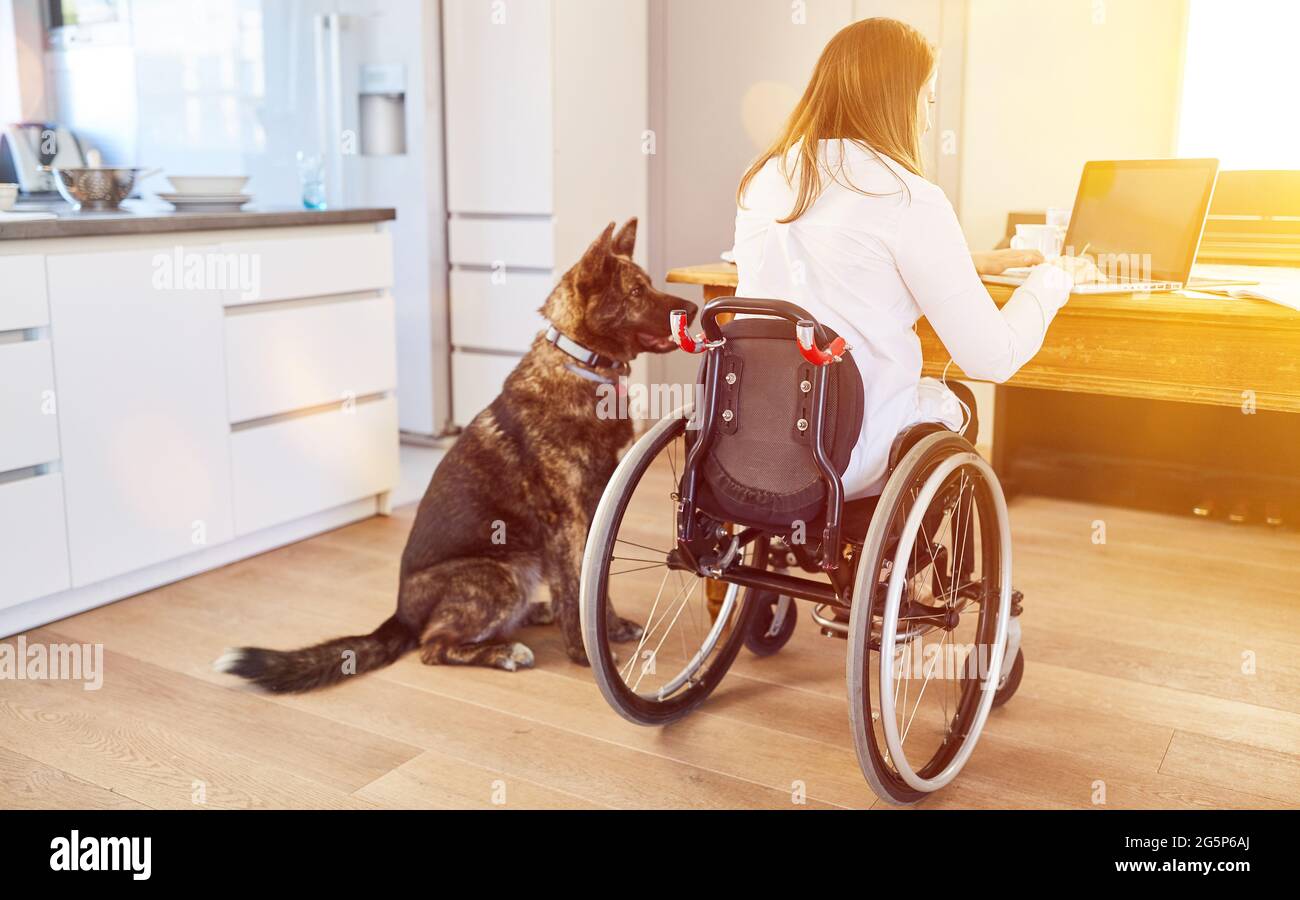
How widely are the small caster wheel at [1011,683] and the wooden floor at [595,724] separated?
37mm

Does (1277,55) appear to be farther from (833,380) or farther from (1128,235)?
(833,380)

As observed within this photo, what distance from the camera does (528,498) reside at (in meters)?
2.54

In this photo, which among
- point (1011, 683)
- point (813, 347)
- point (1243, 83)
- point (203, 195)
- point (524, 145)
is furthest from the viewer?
point (524, 145)

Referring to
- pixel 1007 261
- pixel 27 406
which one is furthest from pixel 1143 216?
pixel 27 406

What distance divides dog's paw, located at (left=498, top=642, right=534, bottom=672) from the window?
2.82 m

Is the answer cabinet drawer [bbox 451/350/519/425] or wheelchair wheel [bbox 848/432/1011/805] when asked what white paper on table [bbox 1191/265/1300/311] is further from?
cabinet drawer [bbox 451/350/519/425]

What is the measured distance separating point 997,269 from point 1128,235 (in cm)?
32

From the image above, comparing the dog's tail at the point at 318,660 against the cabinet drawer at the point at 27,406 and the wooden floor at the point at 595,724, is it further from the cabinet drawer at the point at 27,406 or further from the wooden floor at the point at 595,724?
the cabinet drawer at the point at 27,406

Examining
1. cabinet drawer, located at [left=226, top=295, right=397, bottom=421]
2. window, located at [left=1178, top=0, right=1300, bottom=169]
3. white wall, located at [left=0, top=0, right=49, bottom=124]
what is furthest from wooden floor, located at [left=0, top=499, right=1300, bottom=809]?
white wall, located at [left=0, top=0, right=49, bottom=124]

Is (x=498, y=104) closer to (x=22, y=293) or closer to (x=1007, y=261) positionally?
(x=22, y=293)

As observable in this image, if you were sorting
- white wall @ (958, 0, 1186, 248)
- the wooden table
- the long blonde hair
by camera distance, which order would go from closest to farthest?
the long blonde hair → the wooden table → white wall @ (958, 0, 1186, 248)

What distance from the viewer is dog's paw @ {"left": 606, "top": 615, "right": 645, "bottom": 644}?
2.70 metres

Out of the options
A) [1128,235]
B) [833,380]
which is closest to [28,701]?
[833,380]

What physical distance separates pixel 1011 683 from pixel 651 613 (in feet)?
2.82
